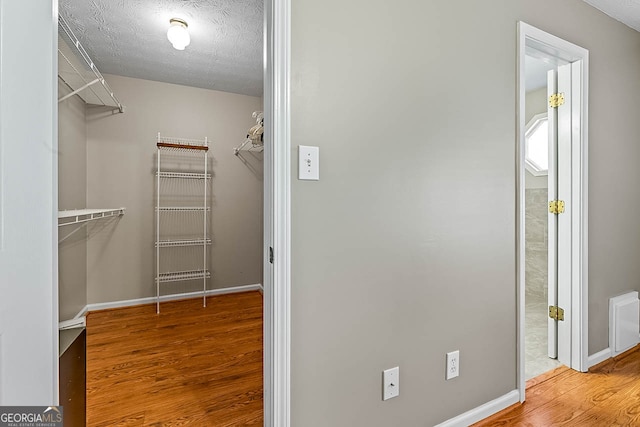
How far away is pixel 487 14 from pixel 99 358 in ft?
10.9

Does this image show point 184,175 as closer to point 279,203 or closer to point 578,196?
point 279,203

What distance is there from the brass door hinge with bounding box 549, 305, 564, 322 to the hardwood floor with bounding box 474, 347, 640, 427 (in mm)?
334

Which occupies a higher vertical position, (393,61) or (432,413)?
(393,61)

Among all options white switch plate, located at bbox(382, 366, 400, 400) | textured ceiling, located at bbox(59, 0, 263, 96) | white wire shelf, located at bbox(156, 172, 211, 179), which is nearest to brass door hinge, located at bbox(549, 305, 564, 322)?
white switch plate, located at bbox(382, 366, 400, 400)

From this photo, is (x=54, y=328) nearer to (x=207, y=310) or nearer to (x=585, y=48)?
(x=207, y=310)

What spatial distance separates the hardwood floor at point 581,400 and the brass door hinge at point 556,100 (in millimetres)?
1821

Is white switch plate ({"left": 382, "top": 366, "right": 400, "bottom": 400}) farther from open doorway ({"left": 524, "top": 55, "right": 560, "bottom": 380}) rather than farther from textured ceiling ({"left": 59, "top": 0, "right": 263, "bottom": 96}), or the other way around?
open doorway ({"left": 524, "top": 55, "right": 560, "bottom": 380})

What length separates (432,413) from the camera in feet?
4.92

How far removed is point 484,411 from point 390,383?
0.69 meters

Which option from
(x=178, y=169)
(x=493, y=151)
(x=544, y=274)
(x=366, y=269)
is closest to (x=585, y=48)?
(x=493, y=151)

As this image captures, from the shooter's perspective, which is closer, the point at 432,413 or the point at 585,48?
the point at 432,413

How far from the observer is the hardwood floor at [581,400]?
165 cm

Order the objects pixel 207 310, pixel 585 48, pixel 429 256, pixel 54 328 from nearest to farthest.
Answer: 1. pixel 54 328
2. pixel 429 256
3. pixel 585 48
4. pixel 207 310

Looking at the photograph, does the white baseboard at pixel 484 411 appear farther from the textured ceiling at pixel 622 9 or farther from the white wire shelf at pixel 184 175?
the white wire shelf at pixel 184 175
